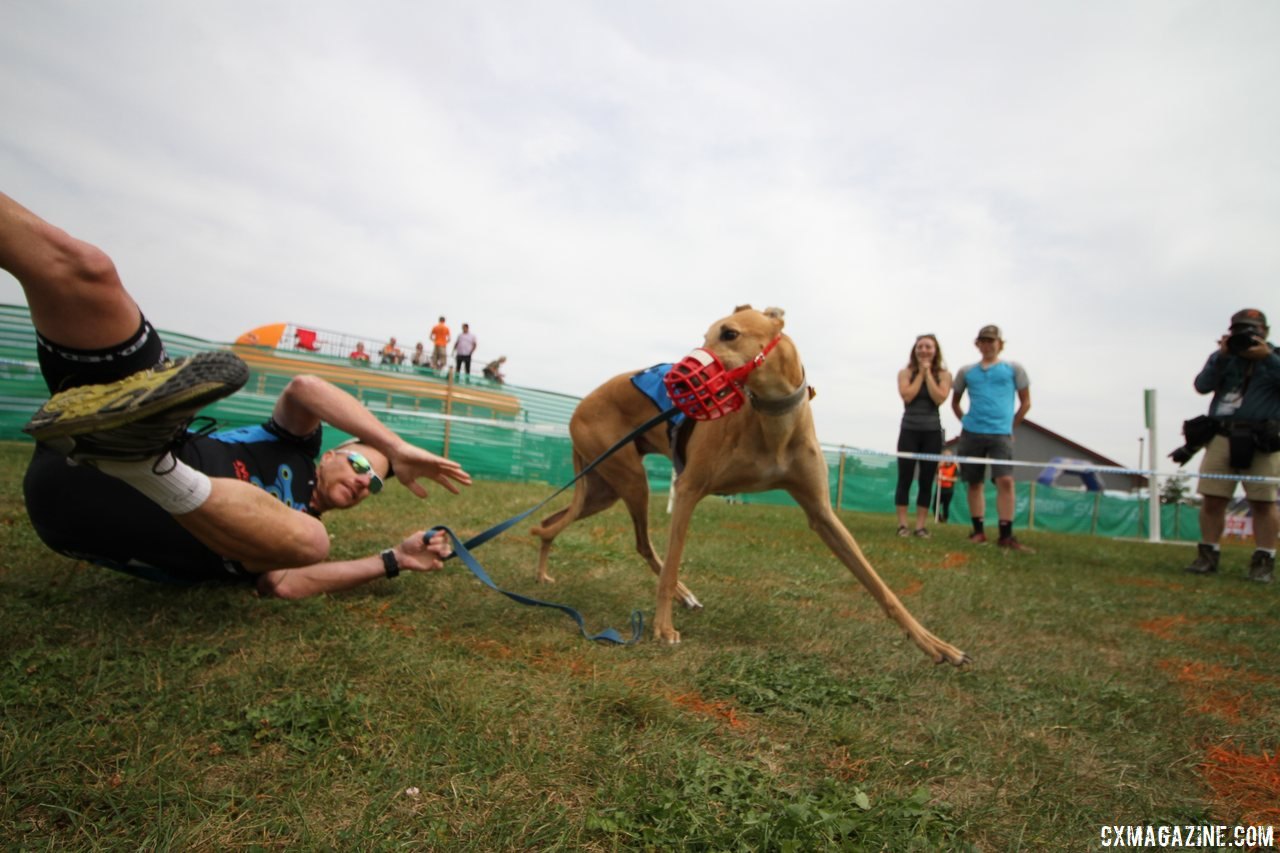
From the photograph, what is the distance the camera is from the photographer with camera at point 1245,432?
5340 millimetres

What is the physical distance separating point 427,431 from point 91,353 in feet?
33.5

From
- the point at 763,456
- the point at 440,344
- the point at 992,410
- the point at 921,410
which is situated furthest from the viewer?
the point at 440,344

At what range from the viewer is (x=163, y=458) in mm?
1635

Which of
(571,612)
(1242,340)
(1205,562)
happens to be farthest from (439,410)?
(1242,340)

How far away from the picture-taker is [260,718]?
5.24ft

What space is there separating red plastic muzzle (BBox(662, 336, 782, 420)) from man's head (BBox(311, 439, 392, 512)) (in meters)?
1.13

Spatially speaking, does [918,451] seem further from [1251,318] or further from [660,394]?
[660,394]

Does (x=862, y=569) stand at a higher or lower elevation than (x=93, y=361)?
lower

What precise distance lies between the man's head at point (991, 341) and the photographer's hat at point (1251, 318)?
1.77 meters

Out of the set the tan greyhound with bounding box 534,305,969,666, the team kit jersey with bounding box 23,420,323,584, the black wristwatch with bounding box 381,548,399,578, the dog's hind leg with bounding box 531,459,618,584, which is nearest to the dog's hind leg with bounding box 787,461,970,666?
the tan greyhound with bounding box 534,305,969,666

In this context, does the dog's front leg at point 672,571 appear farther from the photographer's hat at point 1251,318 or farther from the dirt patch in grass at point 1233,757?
the photographer's hat at point 1251,318

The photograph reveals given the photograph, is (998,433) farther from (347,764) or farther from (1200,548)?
(347,764)

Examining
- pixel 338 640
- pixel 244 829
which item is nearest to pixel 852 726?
pixel 244 829

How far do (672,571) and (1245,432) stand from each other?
5531 millimetres
